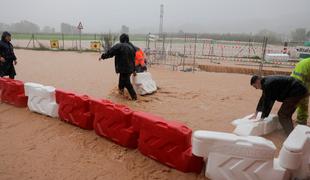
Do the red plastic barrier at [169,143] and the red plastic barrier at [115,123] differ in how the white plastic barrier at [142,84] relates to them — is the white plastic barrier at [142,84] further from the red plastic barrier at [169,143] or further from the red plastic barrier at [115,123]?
the red plastic barrier at [169,143]

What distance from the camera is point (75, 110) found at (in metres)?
5.13

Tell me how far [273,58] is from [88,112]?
642 inches

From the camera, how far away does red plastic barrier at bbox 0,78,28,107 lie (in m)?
6.34

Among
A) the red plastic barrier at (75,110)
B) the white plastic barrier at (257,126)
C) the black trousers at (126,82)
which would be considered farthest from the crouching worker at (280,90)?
the black trousers at (126,82)

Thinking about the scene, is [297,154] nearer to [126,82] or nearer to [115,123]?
[115,123]

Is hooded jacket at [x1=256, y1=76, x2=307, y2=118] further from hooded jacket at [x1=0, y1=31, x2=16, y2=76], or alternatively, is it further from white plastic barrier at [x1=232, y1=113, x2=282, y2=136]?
hooded jacket at [x1=0, y1=31, x2=16, y2=76]

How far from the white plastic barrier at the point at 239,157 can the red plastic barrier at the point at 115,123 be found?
51.2 inches

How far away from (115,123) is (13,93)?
139 inches

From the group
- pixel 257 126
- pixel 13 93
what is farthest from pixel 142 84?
pixel 257 126

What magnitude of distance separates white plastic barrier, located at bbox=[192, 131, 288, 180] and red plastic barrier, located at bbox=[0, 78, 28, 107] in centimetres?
479

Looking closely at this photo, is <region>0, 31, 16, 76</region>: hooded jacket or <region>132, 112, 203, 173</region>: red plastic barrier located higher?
<region>0, 31, 16, 76</region>: hooded jacket

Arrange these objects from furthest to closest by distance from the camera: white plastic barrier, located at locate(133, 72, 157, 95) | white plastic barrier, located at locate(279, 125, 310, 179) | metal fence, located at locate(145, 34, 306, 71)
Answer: metal fence, located at locate(145, 34, 306, 71), white plastic barrier, located at locate(133, 72, 157, 95), white plastic barrier, located at locate(279, 125, 310, 179)

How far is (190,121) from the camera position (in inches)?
229

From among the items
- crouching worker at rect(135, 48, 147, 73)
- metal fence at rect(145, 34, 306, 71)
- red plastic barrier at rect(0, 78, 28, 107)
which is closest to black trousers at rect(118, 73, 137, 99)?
crouching worker at rect(135, 48, 147, 73)
